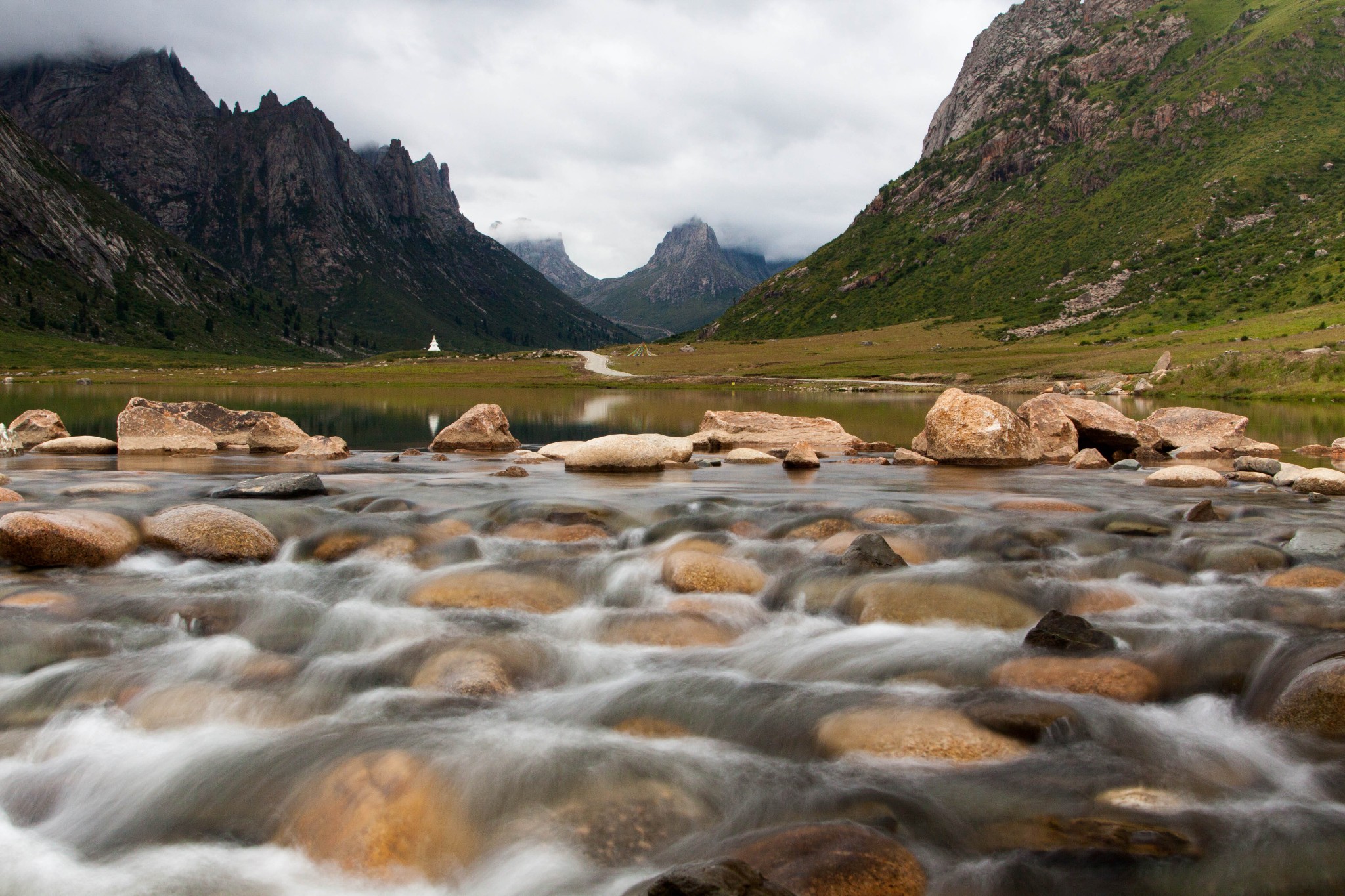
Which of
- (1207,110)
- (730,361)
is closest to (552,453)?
(730,361)

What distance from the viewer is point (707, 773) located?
298 inches

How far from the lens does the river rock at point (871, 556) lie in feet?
42.8

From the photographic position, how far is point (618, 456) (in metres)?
25.5

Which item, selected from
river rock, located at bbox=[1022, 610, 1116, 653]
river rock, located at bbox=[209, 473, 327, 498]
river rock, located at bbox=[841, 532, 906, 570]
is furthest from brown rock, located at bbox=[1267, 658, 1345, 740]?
river rock, located at bbox=[209, 473, 327, 498]

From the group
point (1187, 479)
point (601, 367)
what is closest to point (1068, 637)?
point (1187, 479)

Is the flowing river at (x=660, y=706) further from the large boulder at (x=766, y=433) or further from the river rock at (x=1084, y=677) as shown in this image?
the large boulder at (x=766, y=433)

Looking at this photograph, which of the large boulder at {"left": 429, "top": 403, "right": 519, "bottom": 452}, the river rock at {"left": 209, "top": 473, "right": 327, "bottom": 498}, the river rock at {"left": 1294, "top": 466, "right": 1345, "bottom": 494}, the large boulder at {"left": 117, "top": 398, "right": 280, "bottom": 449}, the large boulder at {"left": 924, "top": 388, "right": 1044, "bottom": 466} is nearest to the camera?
the river rock at {"left": 209, "top": 473, "right": 327, "bottom": 498}

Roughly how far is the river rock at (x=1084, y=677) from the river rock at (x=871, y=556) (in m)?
3.74

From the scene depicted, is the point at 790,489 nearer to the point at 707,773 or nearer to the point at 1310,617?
the point at 1310,617

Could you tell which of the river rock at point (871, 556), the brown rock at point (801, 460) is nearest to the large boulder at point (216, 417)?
the brown rock at point (801, 460)

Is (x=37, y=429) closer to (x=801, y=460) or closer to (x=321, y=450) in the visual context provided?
(x=321, y=450)

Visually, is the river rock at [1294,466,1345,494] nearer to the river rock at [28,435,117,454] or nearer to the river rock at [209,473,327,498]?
the river rock at [209,473,327,498]

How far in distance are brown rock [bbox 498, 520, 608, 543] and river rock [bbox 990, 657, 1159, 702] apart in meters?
8.45

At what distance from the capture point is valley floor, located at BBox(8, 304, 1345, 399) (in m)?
62.4
